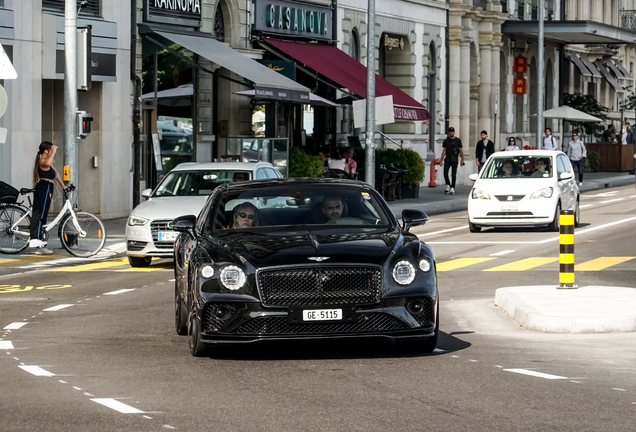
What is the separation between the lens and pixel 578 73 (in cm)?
6481

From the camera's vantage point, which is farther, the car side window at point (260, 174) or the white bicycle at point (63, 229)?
the car side window at point (260, 174)

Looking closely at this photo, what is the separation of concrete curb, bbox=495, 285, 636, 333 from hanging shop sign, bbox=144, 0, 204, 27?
16800 millimetres

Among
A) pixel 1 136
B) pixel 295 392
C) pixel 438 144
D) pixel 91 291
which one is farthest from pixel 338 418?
pixel 438 144

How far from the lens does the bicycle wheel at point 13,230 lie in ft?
62.3

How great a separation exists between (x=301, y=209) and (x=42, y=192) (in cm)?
936

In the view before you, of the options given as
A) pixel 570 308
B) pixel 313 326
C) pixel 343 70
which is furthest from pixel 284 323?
pixel 343 70

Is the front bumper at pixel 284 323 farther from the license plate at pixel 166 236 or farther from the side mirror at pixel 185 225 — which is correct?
the license plate at pixel 166 236

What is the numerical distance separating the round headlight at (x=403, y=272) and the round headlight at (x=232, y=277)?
108 centimetres

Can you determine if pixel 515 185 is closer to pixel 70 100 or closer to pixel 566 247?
pixel 70 100

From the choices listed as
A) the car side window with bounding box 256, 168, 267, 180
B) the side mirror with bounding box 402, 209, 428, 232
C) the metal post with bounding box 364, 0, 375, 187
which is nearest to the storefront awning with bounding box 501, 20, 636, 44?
the metal post with bounding box 364, 0, 375, 187

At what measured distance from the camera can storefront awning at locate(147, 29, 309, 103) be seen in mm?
28062

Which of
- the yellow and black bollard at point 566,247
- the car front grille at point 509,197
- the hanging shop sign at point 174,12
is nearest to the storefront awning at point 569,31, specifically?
the hanging shop sign at point 174,12

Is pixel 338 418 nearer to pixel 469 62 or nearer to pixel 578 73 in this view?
pixel 469 62

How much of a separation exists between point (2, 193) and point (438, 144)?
92.4 ft
